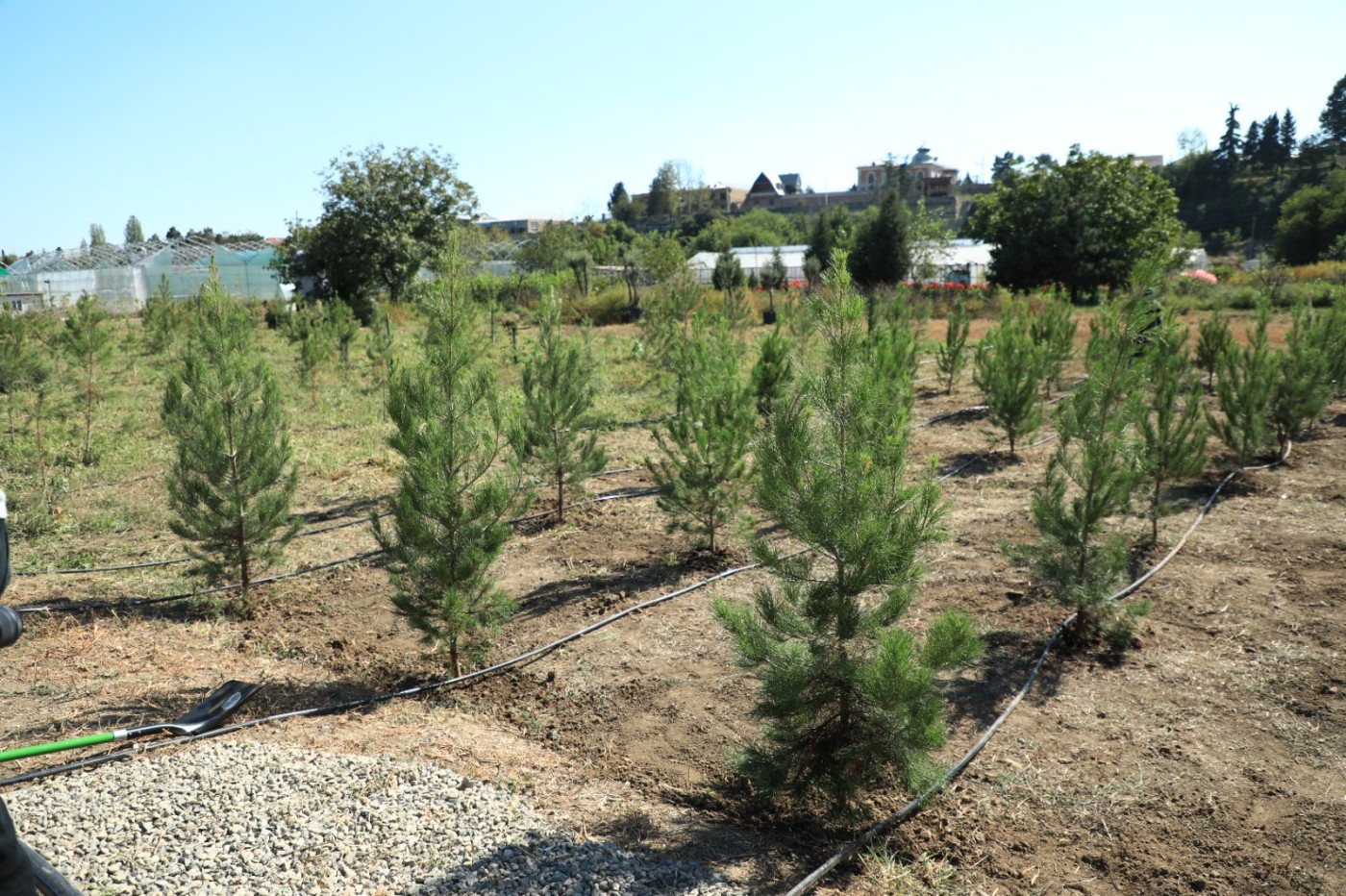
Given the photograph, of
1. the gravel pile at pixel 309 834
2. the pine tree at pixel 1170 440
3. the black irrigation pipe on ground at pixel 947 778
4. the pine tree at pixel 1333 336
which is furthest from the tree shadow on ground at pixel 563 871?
the pine tree at pixel 1333 336

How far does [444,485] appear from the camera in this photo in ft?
16.3

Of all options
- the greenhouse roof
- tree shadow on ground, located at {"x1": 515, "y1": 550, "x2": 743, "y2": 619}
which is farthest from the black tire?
the greenhouse roof

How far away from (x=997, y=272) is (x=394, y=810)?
2833cm

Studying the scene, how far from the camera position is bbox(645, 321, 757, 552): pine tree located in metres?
6.95

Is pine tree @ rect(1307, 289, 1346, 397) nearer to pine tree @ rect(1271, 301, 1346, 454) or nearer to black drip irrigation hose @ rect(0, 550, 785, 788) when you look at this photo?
pine tree @ rect(1271, 301, 1346, 454)

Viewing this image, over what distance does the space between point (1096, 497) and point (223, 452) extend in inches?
222

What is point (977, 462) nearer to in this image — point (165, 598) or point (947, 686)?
point (947, 686)

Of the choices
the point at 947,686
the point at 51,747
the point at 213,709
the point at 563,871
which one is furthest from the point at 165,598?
the point at 947,686

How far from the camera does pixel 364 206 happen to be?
2620cm

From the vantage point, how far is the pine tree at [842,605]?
3.56 metres

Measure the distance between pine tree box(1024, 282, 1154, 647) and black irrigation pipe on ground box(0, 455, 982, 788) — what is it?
180cm

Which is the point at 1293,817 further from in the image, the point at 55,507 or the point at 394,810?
the point at 55,507

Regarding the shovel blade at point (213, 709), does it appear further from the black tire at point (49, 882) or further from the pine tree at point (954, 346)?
the pine tree at point (954, 346)

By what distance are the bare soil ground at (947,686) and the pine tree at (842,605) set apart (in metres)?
0.34
